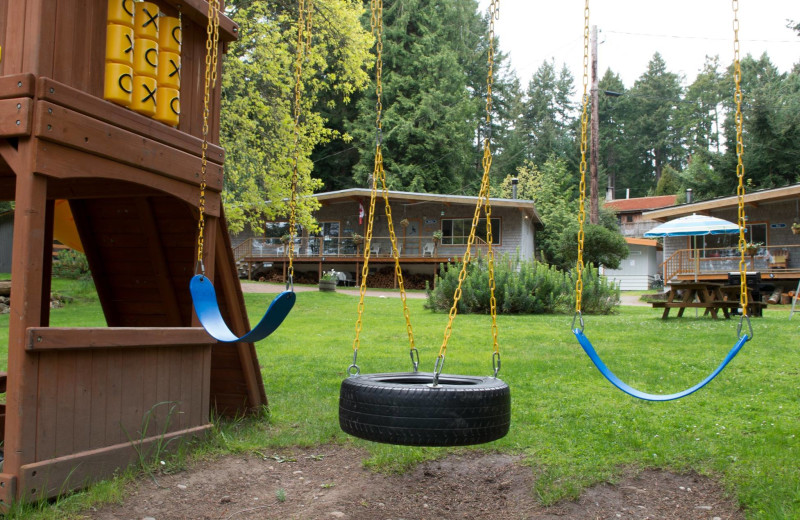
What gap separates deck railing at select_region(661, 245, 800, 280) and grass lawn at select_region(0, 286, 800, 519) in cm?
1214

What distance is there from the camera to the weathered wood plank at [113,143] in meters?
3.49

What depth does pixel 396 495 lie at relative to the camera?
12.9 ft

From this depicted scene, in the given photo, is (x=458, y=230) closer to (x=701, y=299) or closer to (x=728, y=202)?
(x=728, y=202)

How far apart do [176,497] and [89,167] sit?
2.00 meters

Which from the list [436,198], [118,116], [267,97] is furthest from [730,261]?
[118,116]

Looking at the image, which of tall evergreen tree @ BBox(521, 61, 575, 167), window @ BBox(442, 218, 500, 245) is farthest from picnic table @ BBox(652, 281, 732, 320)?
tall evergreen tree @ BBox(521, 61, 575, 167)

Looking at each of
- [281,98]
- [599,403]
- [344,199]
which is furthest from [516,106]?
[599,403]

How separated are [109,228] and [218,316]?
6.81ft

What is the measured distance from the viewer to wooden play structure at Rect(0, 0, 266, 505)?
3.42 meters

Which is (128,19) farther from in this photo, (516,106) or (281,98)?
(516,106)

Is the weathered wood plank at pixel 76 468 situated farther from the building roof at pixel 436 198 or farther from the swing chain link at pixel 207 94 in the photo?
the building roof at pixel 436 198

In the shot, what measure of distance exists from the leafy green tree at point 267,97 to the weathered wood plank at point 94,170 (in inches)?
388

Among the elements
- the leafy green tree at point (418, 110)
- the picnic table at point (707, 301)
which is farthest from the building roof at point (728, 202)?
the leafy green tree at point (418, 110)

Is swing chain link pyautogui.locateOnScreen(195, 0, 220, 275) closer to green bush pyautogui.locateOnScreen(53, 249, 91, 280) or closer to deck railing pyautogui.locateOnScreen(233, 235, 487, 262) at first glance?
green bush pyautogui.locateOnScreen(53, 249, 91, 280)
